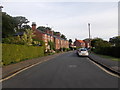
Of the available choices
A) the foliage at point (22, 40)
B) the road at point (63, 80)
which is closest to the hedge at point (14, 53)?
the road at point (63, 80)

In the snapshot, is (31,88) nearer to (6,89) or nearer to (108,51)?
(6,89)

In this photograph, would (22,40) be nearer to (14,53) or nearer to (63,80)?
(14,53)

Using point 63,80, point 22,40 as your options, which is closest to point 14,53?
point 63,80

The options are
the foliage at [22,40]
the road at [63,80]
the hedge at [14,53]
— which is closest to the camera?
the road at [63,80]

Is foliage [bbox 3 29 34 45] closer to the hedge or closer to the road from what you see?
the hedge

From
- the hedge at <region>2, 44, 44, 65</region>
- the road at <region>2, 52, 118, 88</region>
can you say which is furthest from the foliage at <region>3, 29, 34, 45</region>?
the road at <region>2, 52, 118, 88</region>

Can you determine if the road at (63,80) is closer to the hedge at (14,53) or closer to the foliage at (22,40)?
the hedge at (14,53)

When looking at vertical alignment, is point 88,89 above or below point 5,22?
below

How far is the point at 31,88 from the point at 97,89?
2578mm

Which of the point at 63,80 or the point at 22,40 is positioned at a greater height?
the point at 22,40

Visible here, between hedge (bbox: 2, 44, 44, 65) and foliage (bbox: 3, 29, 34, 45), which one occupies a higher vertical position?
foliage (bbox: 3, 29, 34, 45)

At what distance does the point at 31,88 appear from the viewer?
18.5ft

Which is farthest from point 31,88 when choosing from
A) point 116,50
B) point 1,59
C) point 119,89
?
point 116,50

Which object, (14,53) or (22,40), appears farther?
(22,40)
